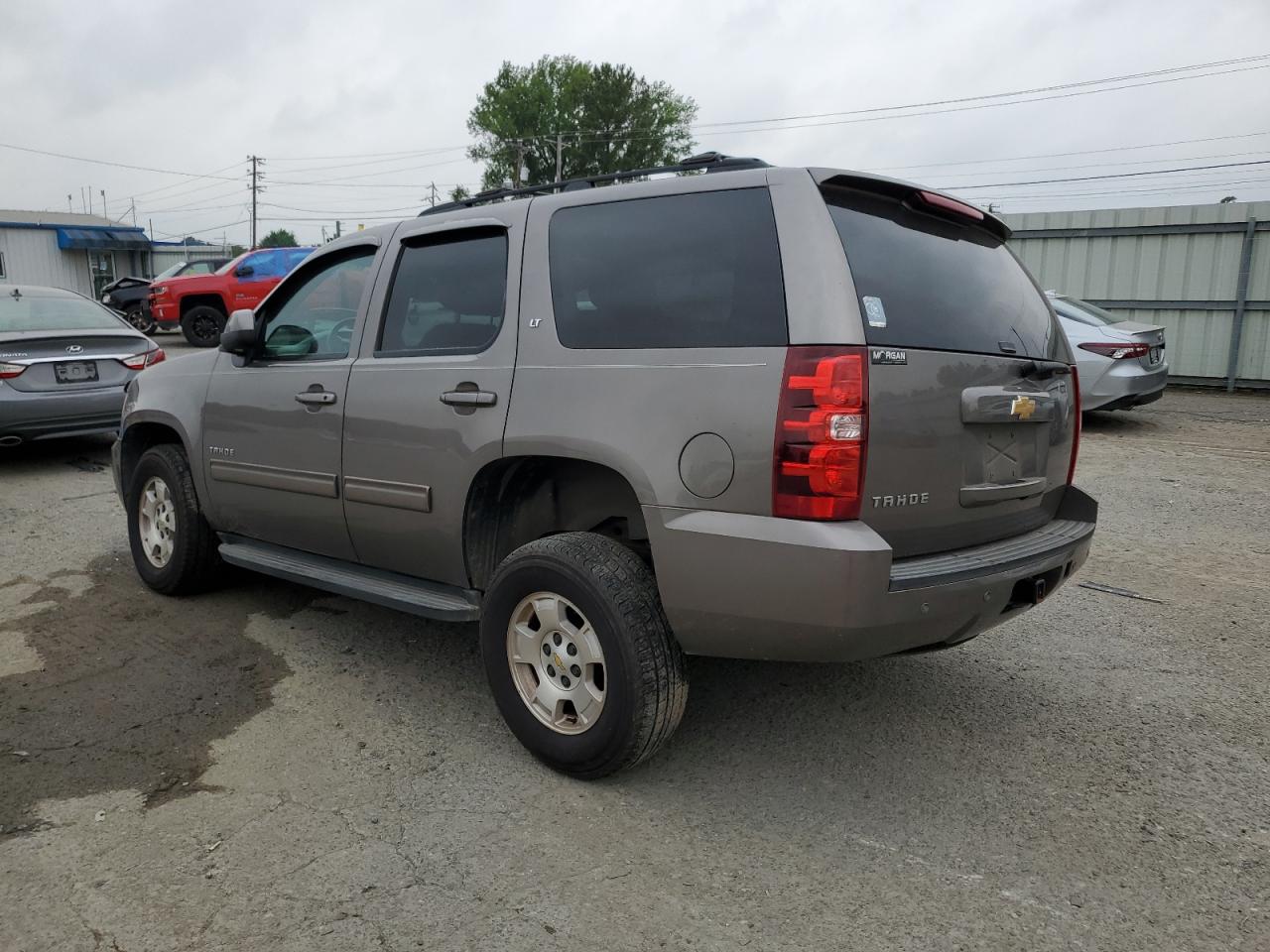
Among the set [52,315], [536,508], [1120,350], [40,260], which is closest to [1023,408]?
[536,508]

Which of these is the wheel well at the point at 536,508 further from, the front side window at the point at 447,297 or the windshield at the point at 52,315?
the windshield at the point at 52,315

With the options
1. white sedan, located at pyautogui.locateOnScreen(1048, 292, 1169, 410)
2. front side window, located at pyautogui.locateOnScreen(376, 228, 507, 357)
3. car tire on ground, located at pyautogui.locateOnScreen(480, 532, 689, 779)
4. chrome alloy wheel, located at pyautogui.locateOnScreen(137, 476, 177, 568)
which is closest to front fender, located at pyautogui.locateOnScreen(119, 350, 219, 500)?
chrome alloy wheel, located at pyautogui.locateOnScreen(137, 476, 177, 568)

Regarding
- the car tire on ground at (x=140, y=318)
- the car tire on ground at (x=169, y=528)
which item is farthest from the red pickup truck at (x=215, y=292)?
the car tire on ground at (x=169, y=528)

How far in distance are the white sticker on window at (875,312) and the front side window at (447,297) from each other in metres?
1.32

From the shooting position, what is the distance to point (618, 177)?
350 centimetres

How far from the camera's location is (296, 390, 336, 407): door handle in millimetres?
3857

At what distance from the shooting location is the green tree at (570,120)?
64.8 meters

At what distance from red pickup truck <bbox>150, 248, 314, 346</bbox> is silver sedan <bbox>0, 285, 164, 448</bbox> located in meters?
9.10

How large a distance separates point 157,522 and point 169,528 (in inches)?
5.4

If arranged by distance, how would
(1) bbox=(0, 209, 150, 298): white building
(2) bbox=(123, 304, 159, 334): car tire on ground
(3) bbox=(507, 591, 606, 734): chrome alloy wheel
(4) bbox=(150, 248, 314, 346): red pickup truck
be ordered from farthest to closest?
1. (1) bbox=(0, 209, 150, 298): white building
2. (2) bbox=(123, 304, 159, 334): car tire on ground
3. (4) bbox=(150, 248, 314, 346): red pickup truck
4. (3) bbox=(507, 591, 606, 734): chrome alloy wheel

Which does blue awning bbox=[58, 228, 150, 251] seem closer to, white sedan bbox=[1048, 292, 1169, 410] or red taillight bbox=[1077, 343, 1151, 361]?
white sedan bbox=[1048, 292, 1169, 410]

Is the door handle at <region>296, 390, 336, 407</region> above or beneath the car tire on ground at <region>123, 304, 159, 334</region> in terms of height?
beneath

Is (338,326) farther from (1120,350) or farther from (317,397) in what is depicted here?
(1120,350)

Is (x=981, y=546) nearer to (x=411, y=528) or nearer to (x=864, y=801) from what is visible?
(x=864, y=801)
